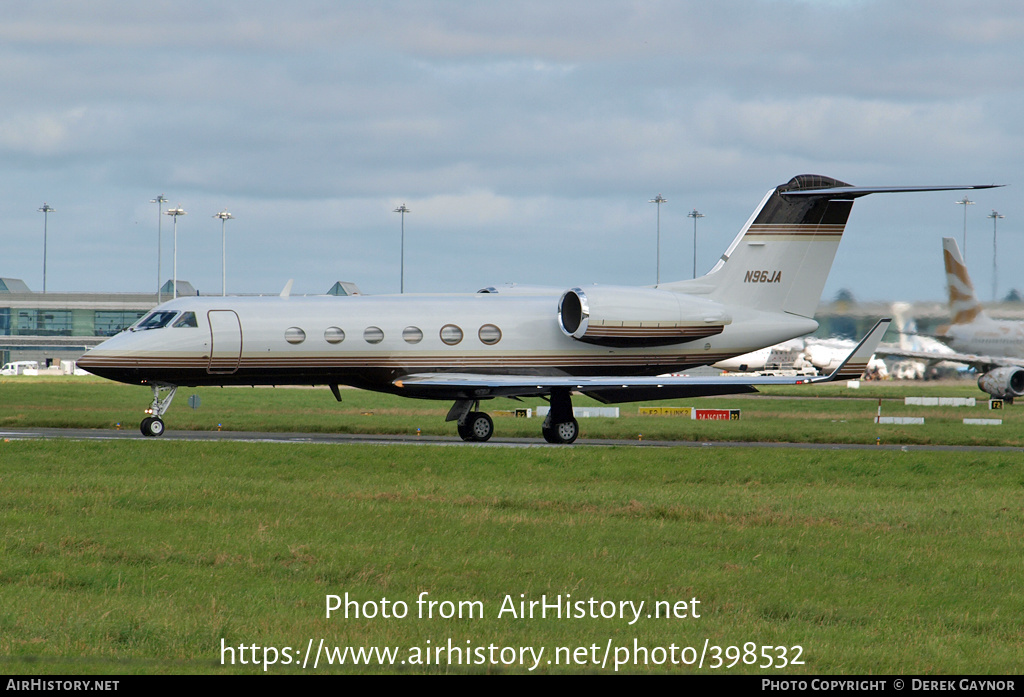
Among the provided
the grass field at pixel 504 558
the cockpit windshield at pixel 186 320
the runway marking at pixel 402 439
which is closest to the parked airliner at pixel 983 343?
the runway marking at pixel 402 439

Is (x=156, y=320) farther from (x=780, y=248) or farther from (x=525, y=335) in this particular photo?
(x=780, y=248)

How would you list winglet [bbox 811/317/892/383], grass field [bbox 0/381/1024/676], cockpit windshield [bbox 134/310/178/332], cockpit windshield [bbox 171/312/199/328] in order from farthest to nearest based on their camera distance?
cockpit windshield [bbox 134/310/178/332]
cockpit windshield [bbox 171/312/199/328]
winglet [bbox 811/317/892/383]
grass field [bbox 0/381/1024/676]

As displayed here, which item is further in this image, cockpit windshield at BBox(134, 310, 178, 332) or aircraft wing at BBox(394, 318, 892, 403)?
cockpit windshield at BBox(134, 310, 178, 332)

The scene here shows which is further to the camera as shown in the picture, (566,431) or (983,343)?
(983,343)

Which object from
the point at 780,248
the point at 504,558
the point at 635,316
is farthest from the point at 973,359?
the point at 504,558

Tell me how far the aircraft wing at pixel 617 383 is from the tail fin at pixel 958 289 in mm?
27192

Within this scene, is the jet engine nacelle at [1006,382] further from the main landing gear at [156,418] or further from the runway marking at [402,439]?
the main landing gear at [156,418]

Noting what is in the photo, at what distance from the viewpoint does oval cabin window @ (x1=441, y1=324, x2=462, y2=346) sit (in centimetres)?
3128

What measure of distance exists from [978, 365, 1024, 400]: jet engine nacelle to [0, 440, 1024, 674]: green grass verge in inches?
1313

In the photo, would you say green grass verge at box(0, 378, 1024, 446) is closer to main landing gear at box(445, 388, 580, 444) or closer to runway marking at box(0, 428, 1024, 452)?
runway marking at box(0, 428, 1024, 452)

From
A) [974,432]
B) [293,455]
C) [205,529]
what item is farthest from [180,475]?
[974,432]

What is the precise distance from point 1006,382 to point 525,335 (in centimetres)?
3083

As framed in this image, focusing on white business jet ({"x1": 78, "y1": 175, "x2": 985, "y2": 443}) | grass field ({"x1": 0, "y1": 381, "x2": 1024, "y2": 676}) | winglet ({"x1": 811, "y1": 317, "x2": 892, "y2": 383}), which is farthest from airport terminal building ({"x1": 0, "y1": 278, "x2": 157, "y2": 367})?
grass field ({"x1": 0, "y1": 381, "x2": 1024, "y2": 676})

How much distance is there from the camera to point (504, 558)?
12797 mm
